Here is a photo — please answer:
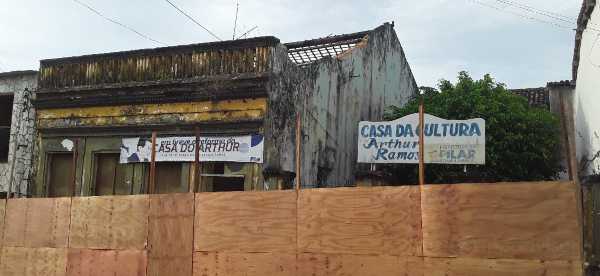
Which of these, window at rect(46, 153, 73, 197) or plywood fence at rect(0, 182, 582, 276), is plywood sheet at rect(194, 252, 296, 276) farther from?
window at rect(46, 153, 73, 197)

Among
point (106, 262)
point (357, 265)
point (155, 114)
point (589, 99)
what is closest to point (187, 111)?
point (155, 114)

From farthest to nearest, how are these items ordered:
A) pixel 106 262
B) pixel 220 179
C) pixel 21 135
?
pixel 21 135 → pixel 220 179 → pixel 106 262

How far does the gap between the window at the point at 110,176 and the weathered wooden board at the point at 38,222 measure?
2.99 metres

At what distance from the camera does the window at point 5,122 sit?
1543cm

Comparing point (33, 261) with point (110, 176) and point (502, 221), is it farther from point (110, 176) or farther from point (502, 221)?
point (502, 221)

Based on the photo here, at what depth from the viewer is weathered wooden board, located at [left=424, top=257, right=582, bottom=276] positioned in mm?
Result: 5992

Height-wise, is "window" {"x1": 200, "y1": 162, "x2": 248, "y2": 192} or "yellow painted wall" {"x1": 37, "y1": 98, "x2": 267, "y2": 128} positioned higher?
"yellow painted wall" {"x1": 37, "y1": 98, "x2": 267, "y2": 128}

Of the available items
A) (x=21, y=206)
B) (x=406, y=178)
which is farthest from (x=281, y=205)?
(x=406, y=178)

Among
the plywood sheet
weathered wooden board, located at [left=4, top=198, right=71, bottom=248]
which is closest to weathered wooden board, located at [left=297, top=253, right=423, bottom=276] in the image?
the plywood sheet

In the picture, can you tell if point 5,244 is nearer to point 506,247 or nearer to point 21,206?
point 21,206

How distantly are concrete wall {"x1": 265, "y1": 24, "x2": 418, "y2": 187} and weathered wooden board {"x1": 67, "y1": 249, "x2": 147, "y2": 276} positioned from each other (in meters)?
3.21

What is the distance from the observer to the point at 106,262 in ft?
30.6

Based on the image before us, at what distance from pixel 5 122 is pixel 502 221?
14363 mm

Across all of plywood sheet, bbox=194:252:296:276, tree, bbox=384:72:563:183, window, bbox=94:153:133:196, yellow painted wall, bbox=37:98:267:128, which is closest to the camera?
plywood sheet, bbox=194:252:296:276
